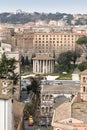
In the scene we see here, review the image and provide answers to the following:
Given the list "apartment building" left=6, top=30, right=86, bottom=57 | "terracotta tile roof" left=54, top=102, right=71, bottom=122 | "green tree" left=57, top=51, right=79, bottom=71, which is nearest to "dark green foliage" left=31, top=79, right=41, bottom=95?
"terracotta tile roof" left=54, top=102, right=71, bottom=122

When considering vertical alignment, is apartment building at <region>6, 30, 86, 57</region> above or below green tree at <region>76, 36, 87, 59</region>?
below

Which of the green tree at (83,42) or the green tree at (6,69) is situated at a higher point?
the green tree at (6,69)

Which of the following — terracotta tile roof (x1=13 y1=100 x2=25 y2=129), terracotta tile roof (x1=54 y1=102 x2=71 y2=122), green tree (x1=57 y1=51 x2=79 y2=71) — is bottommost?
green tree (x1=57 y1=51 x2=79 y2=71)

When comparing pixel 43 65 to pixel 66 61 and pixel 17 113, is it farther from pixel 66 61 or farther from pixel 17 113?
pixel 17 113

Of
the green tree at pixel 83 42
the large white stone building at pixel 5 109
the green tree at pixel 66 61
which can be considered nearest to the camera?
the large white stone building at pixel 5 109

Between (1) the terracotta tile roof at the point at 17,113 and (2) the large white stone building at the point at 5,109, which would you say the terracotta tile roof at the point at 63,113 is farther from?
(2) the large white stone building at the point at 5,109

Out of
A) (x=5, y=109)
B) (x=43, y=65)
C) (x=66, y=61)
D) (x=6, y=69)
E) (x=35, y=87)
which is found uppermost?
(x=5, y=109)

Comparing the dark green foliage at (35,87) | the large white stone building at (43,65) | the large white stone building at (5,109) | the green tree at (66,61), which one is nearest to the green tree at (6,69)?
the large white stone building at (5,109)

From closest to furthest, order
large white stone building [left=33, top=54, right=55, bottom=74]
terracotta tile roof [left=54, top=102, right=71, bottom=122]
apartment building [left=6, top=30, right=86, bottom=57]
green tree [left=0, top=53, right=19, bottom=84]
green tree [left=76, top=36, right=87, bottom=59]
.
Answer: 1. terracotta tile roof [left=54, top=102, right=71, bottom=122]
2. green tree [left=0, top=53, right=19, bottom=84]
3. large white stone building [left=33, top=54, right=55, bottom=74]
4. green tree [left=76, top=36, right=87, bottom=59]
5. apartment building [left=6, top=30, right=86, bottom=57]

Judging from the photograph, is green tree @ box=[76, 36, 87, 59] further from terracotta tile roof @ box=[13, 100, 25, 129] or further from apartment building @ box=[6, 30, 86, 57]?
terracotta tile roof @ box=[13, 100, 25, 129]

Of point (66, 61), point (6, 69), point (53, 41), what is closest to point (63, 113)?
point (6, 69)

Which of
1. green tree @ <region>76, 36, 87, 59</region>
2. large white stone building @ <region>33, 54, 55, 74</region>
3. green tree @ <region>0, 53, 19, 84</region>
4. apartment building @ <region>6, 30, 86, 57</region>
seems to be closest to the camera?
green tree @ <region>0, 53, 19, 84</region>

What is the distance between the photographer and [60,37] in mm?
110875

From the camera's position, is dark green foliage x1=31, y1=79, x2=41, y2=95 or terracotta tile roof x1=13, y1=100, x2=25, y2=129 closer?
terracotta tile roof x1=13, y1=100, x2=25, y2=129
